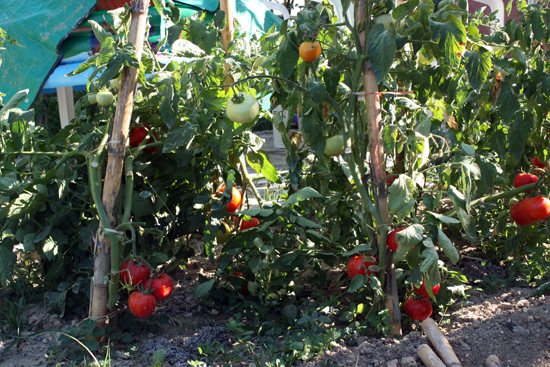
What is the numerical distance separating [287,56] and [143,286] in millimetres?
840

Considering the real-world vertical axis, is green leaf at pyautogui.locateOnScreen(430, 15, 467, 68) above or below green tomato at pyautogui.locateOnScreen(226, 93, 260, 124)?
above

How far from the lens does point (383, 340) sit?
1398mm

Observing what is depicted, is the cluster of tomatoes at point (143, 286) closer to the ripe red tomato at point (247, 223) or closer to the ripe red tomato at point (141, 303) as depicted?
the ripe red tomato at point (141, 303)

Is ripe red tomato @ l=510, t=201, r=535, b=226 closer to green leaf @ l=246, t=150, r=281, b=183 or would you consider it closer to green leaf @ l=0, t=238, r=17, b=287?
green leaf @ l=246, t=150, r=281, b=183

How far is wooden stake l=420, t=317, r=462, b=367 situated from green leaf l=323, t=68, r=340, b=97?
81 cm

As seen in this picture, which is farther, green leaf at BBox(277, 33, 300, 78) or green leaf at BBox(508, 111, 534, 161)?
green leaf at BBox(508, 111, 534, 161)

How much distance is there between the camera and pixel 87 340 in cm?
138

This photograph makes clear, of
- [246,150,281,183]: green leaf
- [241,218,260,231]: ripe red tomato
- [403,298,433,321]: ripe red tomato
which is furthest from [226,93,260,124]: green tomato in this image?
[403,298,433,321]: ripe red tomato

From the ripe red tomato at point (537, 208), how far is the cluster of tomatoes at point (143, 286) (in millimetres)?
1260

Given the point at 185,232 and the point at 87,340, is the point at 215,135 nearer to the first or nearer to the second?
the point at 185,232

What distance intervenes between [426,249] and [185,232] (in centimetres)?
96

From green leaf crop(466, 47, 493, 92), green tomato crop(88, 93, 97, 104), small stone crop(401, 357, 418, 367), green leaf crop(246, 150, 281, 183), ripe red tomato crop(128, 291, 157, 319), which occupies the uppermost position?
green tomato crop(88, 93, 97, 104)

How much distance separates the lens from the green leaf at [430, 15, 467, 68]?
1.11 metres

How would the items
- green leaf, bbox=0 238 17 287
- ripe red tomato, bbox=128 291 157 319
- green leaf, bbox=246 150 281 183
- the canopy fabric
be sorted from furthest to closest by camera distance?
the canopy fabric, green leaf, bbox=246 150 281 183, green leaf, bbox=0 238 17 287, ripe red tomato, bbox=128 291 157 319
